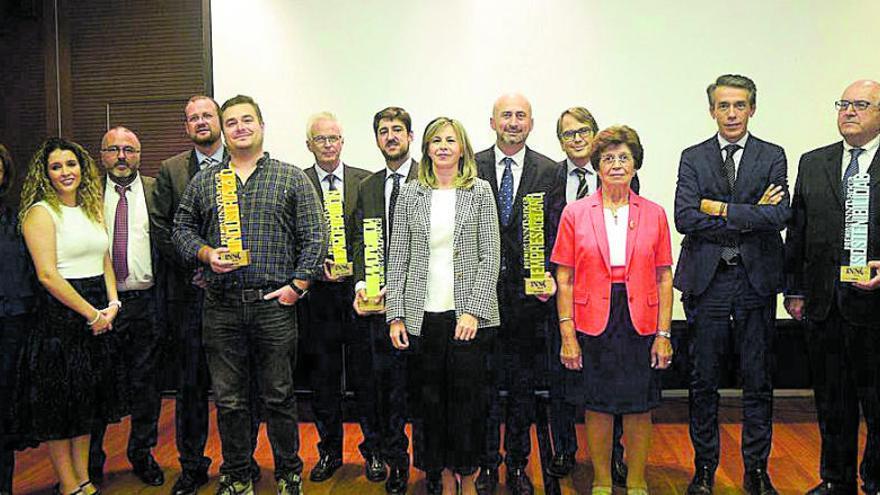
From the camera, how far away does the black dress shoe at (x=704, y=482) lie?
3414 millimetres

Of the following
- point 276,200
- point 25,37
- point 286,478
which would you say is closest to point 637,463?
point 286,478

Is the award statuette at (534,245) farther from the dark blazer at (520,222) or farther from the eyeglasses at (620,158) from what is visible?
the eyeglasses at (620,158)

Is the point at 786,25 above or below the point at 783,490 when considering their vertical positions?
above

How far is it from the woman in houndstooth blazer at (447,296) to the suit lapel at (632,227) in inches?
20.7

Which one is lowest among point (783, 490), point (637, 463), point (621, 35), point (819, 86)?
point (783, 490)

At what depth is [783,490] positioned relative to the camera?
3545 millimetres

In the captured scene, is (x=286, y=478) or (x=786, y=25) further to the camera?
(x=786, y=25)

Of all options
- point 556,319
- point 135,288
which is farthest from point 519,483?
point 135,288

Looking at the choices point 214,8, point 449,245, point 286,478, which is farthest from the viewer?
point 214,8

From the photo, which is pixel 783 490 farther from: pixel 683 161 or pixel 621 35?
pixel 621 35

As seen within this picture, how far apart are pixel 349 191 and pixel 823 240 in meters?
2.20

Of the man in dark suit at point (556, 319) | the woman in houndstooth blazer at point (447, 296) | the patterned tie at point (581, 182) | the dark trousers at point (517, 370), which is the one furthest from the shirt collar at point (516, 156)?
the dark trousers at point (517, 370)

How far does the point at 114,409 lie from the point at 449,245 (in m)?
1.68

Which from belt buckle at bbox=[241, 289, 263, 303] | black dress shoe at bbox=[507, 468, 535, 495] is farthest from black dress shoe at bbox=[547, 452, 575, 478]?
belt buckle at bbox=[241, 289, 263, 303]
